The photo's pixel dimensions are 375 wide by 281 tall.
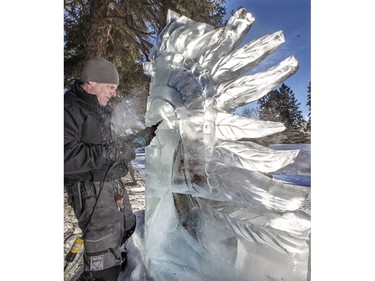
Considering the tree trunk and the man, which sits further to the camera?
the tree trunk

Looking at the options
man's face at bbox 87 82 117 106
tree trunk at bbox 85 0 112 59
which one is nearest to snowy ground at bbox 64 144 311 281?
man's face at bbox 87 82 117 106

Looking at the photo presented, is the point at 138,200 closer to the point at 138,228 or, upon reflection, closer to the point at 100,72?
the point at 138,228

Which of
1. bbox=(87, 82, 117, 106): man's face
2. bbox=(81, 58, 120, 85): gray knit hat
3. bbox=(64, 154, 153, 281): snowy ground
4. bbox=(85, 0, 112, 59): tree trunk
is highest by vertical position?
bbox=(85, 0, 112, 59): tree trunk

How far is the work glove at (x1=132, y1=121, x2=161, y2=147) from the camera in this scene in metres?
0.98

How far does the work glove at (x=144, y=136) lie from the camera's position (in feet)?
3.23

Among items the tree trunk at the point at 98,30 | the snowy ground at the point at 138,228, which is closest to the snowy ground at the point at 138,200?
the snowy ground at the point at 138,228

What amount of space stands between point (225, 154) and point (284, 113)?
0.20 metres

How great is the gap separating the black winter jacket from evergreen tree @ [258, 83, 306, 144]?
44 cm

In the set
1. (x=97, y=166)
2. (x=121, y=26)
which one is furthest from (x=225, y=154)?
(x=121, y=26)

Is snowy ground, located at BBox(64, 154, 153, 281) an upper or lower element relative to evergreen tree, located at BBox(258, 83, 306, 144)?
lower

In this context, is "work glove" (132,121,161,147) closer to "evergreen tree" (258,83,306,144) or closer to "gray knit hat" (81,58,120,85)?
"gray knit hat" (81,58,120,85)

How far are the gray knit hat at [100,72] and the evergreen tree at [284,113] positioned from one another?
0.43 meters
